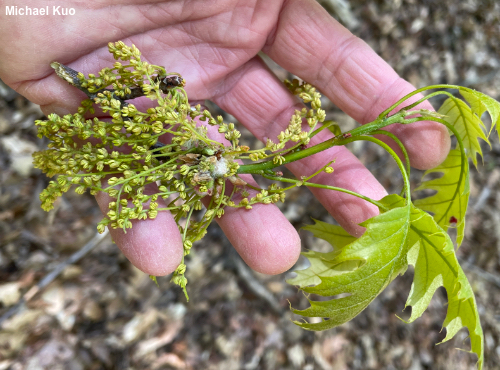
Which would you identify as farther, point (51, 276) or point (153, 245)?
point (51, 276)

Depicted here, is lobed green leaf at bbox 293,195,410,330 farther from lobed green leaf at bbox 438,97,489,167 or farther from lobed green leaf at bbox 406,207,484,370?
lobed green leaf at bbox 438,97,489,167

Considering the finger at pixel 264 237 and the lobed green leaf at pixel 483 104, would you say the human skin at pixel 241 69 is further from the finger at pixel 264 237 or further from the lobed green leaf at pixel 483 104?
the lobed green leaf at pixel 483 104

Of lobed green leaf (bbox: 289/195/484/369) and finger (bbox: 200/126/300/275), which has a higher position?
lobed green leaf (bbox: 289/195/484/369)

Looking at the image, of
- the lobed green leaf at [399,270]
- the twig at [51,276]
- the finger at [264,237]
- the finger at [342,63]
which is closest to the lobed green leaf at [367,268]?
the lobed green leaf at [399,270]

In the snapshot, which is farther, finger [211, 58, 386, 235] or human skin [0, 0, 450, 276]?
finger [211, 58, 386, 235]

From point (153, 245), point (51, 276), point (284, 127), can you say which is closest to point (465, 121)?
point (284, 127)

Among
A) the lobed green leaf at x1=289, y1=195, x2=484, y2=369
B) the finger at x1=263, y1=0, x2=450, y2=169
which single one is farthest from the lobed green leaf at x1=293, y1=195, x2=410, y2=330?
the finger at x1=263, y1=0, x2=450, y2=169

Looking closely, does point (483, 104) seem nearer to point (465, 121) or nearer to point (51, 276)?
point (465, 121)
